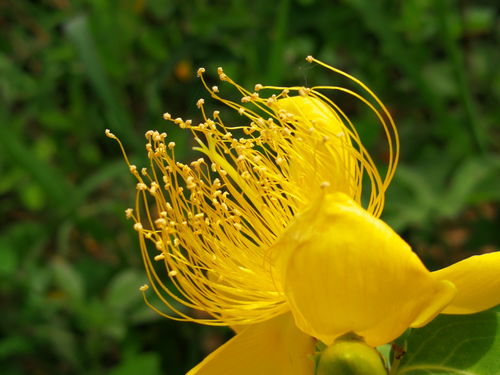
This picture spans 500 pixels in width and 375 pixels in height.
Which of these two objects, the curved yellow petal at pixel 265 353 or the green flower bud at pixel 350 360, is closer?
the green flower bud at pixel 350 360

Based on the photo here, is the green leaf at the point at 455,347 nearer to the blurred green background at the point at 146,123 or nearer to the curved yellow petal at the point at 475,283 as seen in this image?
the curved yellow petal at the point at 475,283

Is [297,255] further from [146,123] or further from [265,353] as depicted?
[146,123]

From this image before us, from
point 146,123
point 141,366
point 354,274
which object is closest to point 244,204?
point 354,274

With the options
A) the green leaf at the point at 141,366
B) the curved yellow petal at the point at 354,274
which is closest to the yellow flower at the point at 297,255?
the curved yellow petal at the point at 354,274

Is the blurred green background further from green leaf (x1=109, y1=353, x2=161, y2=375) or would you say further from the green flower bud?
the green flower bud

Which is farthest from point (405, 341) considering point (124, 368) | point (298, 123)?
point (124, 368)

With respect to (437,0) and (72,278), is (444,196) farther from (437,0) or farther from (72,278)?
(72,278)
